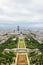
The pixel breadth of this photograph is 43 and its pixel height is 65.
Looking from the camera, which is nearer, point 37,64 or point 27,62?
point 37,64

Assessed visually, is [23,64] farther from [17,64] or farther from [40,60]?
[40,60]

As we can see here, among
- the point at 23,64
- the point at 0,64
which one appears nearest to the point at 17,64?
the point at 23,64

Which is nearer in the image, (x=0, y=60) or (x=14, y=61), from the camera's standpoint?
(x=0, y=60)

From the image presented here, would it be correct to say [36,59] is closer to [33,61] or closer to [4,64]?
[33,61]

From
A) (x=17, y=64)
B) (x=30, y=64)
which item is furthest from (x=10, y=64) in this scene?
(x=30, y=64)

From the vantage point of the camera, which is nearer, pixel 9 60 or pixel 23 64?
pixel 23 64

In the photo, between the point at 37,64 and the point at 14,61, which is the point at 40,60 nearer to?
the point at 37,64

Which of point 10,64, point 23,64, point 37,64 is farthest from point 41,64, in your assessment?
point 10,64
